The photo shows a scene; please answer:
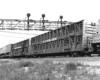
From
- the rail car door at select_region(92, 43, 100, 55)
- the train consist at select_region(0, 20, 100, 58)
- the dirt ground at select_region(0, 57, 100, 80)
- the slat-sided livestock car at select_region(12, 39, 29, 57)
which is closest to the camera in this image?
the dirt ground at select_region(0, 57, 100, 80)

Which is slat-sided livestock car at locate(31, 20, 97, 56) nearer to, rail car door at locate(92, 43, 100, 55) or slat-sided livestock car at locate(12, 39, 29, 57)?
rail car door at locate(92, 43, 100, 55)

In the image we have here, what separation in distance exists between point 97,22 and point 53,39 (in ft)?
23.4

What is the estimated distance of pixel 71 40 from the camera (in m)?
21.3

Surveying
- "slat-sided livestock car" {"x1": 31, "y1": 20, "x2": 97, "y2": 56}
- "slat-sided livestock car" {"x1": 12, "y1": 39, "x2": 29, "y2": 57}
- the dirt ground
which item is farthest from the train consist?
the dirt ground

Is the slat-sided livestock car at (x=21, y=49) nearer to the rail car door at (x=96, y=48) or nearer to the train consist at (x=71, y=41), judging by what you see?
the train consist at (x=71, y=41)

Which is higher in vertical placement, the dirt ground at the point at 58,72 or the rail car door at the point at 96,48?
the rail car door at the point at 96,48

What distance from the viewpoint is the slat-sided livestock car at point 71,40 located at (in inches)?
760

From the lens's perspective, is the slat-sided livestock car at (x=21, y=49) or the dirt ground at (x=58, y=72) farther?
the slat-sided livestock car at (x=21, y=49)

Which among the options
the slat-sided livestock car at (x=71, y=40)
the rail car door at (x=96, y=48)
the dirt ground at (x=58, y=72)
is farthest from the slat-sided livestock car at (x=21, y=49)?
the dirt ground at (x=58, y=72)

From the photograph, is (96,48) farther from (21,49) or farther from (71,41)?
(21,49)

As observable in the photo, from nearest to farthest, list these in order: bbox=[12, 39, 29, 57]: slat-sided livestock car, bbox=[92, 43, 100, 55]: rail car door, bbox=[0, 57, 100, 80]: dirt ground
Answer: bbox=[0, 57, 100, 80]: dirt ground, bbox=[92, 43, 100, 55]: rail car door, bbox=[12, 39, 29, 57]: slat-sided livestock car

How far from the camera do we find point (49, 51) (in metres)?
26.7

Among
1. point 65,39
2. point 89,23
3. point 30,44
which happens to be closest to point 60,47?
point 65,39

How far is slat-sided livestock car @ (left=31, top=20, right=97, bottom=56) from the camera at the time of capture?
1930cm
